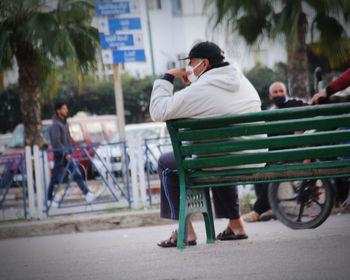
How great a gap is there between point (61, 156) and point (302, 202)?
463 centimetres

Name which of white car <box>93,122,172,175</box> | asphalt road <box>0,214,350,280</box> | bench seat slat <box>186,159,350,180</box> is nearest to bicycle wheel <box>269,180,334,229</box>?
asphalt road <box>0,214,350,280</box>

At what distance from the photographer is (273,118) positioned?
385 cm

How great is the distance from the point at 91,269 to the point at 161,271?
586mm

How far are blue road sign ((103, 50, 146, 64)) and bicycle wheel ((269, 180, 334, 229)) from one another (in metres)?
Answer: 4.92

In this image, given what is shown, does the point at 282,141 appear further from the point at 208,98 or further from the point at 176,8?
the point at 176,8

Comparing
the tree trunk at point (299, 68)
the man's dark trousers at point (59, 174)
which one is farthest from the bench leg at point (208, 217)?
the tree trunk at point (299, 68)

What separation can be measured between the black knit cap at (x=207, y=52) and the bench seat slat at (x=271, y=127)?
23.8 inches

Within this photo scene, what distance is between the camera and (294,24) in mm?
12523

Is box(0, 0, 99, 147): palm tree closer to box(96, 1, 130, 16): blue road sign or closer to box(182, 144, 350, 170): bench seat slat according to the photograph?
box(96, 1, 130, 16): blue road sign

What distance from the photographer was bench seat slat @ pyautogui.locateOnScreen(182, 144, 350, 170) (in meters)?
3.97

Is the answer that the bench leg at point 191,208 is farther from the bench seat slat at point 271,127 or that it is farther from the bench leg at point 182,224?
the bench seat slat at point 271,127

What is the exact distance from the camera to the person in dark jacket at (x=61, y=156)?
347 inches

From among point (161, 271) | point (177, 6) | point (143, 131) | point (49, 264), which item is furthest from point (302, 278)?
point (177, 6)

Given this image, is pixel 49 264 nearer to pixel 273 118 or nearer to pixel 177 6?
pixel 273 118
